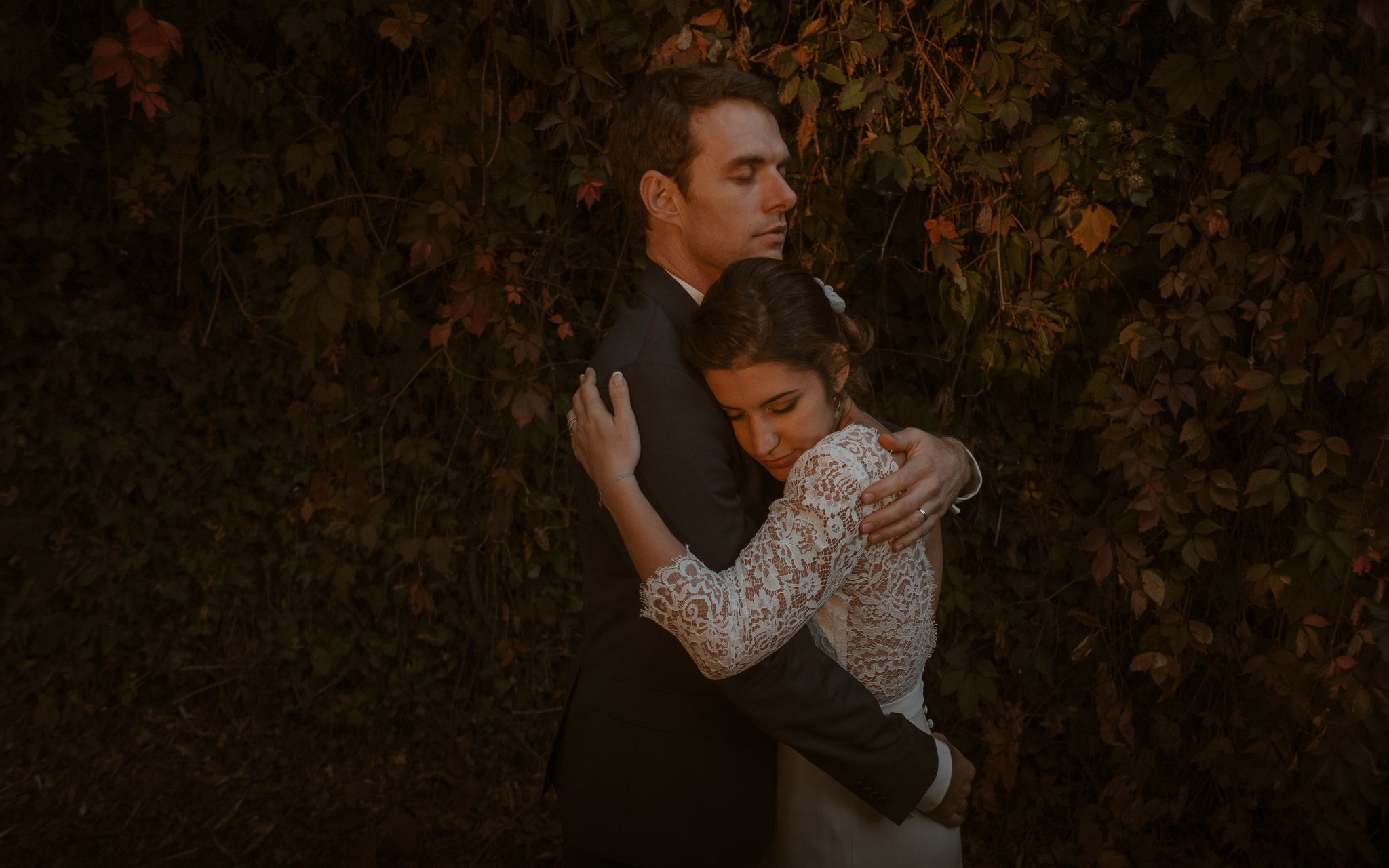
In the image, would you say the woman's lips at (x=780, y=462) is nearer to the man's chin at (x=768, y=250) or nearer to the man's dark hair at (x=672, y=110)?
the man's chin at (x=768, y=250)

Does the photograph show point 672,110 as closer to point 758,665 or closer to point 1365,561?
point 758,665

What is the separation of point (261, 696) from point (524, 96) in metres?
2.57

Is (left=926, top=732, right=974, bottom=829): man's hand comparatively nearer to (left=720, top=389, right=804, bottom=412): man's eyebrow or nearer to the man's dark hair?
(left=720, top=389, right=804, bottom=412): man's eyebrow

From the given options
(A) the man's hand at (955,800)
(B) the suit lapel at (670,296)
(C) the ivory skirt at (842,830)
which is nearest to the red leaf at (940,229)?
(B) the suit lapel at (670,296)

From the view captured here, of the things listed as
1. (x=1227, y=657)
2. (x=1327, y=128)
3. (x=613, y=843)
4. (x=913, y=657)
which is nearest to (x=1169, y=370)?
(x=1327, y=128)

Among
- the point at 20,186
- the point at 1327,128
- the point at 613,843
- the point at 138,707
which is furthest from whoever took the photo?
the point at 138,707

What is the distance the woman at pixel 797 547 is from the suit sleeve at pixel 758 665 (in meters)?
0.04

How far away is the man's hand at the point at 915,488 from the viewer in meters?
1.37

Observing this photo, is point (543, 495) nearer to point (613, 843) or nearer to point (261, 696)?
point (261, 696)

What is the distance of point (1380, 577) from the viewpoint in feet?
6.86

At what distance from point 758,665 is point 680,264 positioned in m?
0.74

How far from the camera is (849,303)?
290cm

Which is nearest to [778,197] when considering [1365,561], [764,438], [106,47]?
[764,438]

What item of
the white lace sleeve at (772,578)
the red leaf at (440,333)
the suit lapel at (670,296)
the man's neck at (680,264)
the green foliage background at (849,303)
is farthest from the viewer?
the red leaf at (440,333)
